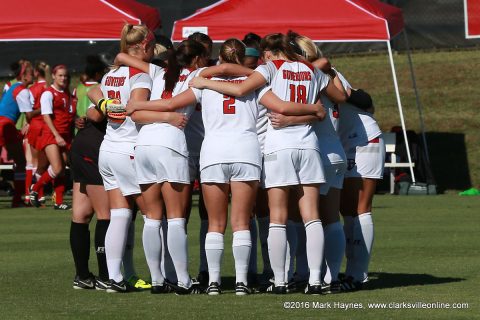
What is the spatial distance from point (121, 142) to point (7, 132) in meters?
9.98

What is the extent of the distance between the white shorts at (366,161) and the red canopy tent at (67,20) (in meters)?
9.41

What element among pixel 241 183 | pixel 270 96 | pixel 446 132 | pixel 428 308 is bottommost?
pixel 446 132

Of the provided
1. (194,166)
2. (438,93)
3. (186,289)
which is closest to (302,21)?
(438,93)

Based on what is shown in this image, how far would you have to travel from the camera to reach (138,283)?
Answer: 9953mm

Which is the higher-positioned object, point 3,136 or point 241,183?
point 241,183

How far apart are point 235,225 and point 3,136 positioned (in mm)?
10625

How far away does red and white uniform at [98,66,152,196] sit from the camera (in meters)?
9.47

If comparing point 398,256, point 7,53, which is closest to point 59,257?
point 398,256

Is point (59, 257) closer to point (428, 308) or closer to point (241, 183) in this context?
point (241, 183)

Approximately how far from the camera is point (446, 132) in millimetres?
26234

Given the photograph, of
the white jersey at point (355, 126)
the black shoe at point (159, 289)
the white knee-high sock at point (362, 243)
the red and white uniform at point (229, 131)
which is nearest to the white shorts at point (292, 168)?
the red and white uniform at point (229, 131)

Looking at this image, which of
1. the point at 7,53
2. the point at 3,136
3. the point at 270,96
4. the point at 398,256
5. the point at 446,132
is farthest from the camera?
the point at 7,53

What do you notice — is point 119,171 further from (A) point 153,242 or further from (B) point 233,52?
(B) point 233,52

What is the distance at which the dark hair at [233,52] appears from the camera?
30.1 feet
